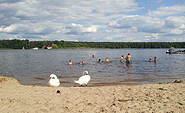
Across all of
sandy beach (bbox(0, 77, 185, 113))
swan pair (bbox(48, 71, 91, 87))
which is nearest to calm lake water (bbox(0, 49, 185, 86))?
swan pair (bbox(48, 71, 91, 87))

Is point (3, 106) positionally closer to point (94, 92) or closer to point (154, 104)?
point (94, 92)

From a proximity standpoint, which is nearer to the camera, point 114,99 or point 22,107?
point 22,107

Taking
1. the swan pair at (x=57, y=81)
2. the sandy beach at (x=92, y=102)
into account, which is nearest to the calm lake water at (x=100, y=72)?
the swan pair at (x=57, y=81)

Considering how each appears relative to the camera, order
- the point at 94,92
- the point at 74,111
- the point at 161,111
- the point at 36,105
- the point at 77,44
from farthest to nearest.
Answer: the point at 77,44, the point at 94,92, the point at 36,105, the point at 74,111, the point at 161,111

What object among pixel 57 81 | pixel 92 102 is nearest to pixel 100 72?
pixel 57 81

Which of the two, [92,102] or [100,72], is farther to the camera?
[100,72]

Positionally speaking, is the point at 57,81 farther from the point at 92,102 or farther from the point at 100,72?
the point at 100,72

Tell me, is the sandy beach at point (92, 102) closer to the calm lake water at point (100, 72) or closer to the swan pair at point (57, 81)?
the swan pair at point (57, 81)

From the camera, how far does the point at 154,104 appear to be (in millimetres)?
7016

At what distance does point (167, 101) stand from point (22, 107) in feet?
18.1

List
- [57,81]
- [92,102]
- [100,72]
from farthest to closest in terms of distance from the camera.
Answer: [100,72] → [57,81] → [92,102]

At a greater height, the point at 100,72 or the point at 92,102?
the point at 92,102

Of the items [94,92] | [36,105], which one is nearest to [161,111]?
[94,92]

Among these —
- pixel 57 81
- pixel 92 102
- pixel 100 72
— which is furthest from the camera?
pixel 100 72
